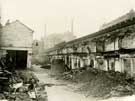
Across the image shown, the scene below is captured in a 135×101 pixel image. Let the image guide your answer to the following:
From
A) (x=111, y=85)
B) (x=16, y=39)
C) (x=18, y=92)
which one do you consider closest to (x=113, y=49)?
(x=111, y=85)

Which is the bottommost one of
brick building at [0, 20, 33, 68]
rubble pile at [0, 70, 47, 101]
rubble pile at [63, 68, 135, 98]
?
rubble pile at [0, 70, 47, 101]

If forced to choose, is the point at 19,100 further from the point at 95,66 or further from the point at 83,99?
the point at 95,66

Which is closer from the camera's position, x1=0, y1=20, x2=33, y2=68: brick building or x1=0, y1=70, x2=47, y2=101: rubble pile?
x1=0, y1=70, x2=47, y2=101: rubble pile

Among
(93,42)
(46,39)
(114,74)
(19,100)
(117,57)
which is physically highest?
(46,39)

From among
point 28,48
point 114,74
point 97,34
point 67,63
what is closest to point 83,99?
point 114,74

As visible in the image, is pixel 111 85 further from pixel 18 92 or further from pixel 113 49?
pixel 18 92

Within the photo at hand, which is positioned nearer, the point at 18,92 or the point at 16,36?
the point at 18,92

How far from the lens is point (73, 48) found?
14328 millimetres

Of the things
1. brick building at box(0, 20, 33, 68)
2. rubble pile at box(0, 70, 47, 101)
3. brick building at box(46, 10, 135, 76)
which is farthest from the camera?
brick building at box(0, 20, 33, 68)

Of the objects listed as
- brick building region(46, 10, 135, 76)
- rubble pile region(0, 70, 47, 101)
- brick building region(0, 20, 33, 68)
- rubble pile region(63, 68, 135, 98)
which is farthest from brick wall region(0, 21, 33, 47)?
rubble pile region(63, 68, 135, 98)

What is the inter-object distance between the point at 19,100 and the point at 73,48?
746 cm

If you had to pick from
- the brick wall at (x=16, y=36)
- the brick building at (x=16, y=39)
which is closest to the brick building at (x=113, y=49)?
the brick building at (x=16, y=39)

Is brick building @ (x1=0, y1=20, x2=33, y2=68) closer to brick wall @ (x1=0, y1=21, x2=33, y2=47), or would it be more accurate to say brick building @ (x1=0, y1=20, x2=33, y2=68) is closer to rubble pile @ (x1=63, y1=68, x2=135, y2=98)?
brick wall @ (x1=0, y1=21, x2=33, y2=47)

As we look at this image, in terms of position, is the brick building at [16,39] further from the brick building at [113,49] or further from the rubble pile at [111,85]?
the rubble pile at [111,85]
